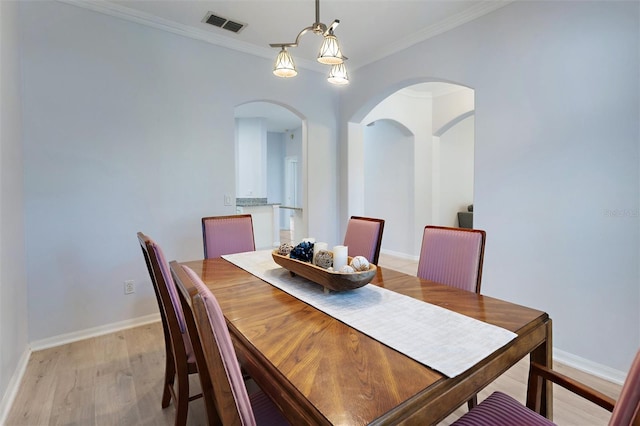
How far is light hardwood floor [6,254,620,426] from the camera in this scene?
5.79 ft

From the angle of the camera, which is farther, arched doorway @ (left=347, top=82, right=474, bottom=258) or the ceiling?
arched doorway @ (left=347, top=82, right=474, bottom=258)

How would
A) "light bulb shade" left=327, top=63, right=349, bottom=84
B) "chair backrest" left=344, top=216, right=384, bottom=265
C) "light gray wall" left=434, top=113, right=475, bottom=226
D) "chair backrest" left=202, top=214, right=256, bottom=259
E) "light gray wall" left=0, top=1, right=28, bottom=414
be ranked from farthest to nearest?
"light gray wall" left=434, top=113, right=475, bottom=226 < "chair backrest" left=202, top=214, right=256, bottom=259 < "chair backrest" left=344, top=216, right=384, bottom=265 < "light bulb shade" left=327, top=63, right=349, bottom=84 < "light gray wall" left=0, top=1, right=28, bottom=414

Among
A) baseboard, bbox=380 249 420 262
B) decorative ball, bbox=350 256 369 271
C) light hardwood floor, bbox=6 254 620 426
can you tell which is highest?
decorative ball, bbox=350 256 369 271

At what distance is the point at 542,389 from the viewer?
1.17m

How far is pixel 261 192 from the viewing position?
278 inches

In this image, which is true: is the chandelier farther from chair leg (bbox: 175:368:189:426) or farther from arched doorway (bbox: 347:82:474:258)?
arched doorway (bbox: 347:82:474:258)

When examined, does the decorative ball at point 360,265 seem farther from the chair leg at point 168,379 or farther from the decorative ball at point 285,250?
the chair leg at point 168,379

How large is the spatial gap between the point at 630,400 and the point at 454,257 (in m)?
1.20

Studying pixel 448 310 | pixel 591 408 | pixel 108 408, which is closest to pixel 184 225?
pixel 108 408

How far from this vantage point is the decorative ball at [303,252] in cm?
167

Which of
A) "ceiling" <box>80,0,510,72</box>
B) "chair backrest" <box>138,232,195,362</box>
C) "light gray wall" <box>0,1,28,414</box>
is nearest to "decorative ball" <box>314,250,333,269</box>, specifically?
"chair backrest" <box>138,232,195,362</box>

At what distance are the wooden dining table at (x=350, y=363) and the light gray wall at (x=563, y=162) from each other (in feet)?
4.62

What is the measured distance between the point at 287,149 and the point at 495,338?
871 cm

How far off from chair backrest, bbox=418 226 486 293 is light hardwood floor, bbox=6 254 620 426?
2.30ft
